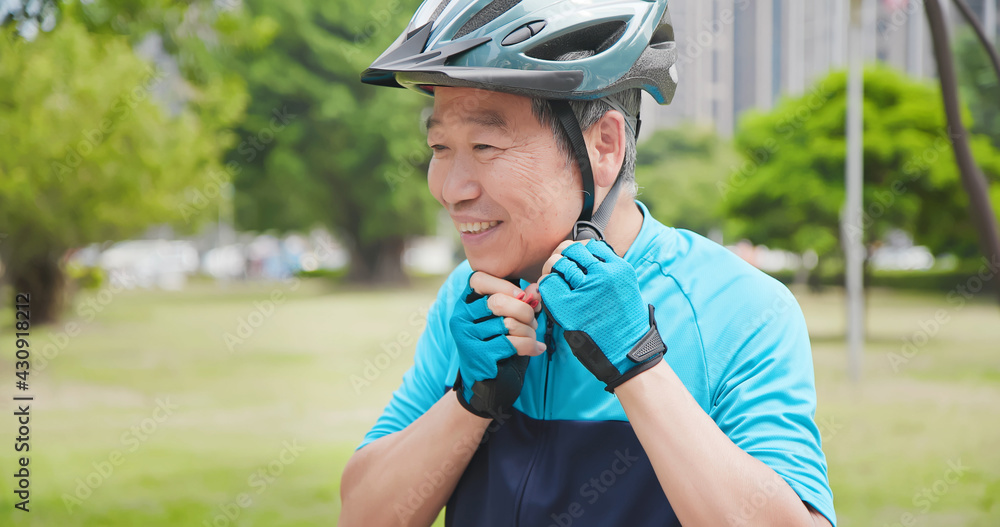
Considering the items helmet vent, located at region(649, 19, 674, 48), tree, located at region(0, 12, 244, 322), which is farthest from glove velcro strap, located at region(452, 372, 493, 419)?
tree, located at region(0, 12, 244, 322)

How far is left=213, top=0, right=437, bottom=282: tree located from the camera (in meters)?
40.2

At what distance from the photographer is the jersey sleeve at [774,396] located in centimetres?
172

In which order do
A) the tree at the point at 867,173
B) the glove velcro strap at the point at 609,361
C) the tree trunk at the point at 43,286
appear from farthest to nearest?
1. the tree trunk at the point at 43,286
2. the tree at the point at 867,173
3. the glove velcro strap at the point at 609,361

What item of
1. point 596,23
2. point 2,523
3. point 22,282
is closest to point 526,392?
point 596,23

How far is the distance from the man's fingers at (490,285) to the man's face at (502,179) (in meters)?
0.03

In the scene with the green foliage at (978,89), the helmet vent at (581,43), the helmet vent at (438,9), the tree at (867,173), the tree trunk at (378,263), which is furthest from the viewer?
the tree trunk at (378,263)

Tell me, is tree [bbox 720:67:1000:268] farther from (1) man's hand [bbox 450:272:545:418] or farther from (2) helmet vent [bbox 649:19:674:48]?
(1) man's hand [bbox 450:272:545:418]

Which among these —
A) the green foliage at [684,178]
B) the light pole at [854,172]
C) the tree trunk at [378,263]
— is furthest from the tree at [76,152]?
the green foliage at [684,178]

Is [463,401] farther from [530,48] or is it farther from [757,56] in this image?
[757,56]

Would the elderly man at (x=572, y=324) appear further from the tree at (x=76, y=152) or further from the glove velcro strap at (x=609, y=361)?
the tree at (x=76, y=152)

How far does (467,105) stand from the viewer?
1909 mm

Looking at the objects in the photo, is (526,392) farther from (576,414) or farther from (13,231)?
(13,231)

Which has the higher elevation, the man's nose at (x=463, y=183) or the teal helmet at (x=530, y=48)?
the teal helmet at (x=530, y=48)

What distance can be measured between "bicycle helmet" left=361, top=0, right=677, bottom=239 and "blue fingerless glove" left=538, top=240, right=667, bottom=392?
0.22 m
